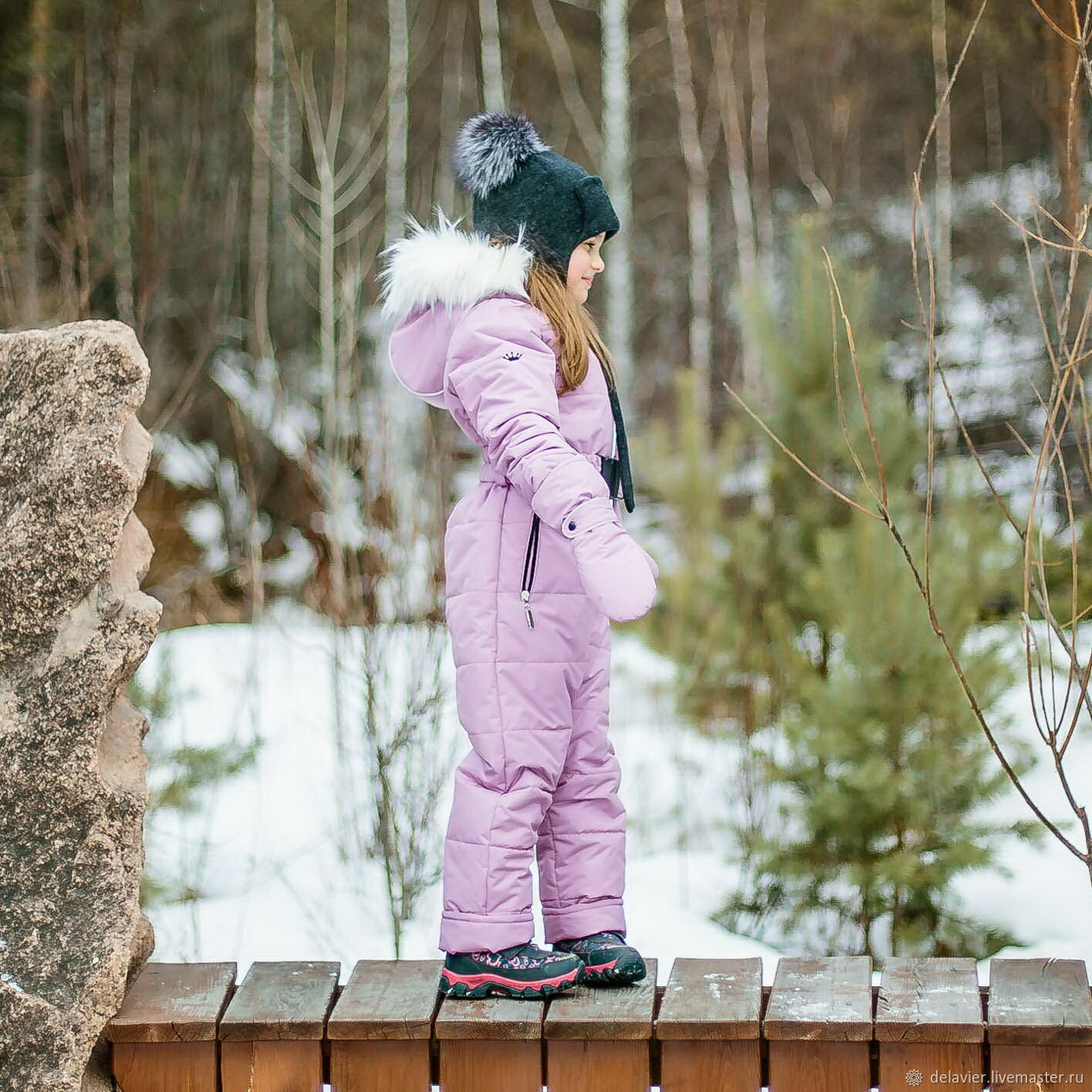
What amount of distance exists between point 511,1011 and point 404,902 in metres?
1.53

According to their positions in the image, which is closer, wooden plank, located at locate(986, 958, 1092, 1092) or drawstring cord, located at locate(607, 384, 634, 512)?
wooden plank, located at locate(986, 958, 1092, 1092)

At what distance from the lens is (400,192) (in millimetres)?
8352

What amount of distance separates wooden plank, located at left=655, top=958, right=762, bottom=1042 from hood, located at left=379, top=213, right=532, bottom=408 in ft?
3.49

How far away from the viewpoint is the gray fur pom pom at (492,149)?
236 cm

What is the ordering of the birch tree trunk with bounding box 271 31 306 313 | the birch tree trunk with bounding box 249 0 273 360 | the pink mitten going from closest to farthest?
the pink mitten, the birch tree trunk with bounding box 249 0 273 360, the birch tree trunk with bounding box 271 31 306 313

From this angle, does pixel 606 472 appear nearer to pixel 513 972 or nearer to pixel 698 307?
pixel 513 972

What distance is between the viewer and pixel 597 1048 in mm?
2104

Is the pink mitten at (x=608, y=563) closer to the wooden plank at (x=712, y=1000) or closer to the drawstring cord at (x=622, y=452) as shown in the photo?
the drawstring cord at (x=622, y=452)

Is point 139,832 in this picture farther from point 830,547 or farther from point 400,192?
point 400,192

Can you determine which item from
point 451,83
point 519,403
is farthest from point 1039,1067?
point 451,83

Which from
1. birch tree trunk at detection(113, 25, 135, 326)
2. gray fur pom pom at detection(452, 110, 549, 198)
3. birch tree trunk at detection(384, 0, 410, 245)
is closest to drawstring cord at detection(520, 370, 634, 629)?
gray fur pom pom at detection(452, 110, 549, 198)

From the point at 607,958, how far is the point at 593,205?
4.19 feet

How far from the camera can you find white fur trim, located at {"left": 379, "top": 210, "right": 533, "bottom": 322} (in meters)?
2.27

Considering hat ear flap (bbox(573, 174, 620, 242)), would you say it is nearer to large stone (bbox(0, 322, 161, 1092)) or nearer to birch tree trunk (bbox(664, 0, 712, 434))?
large stone (bbox(0, 322, 161, 1092))
